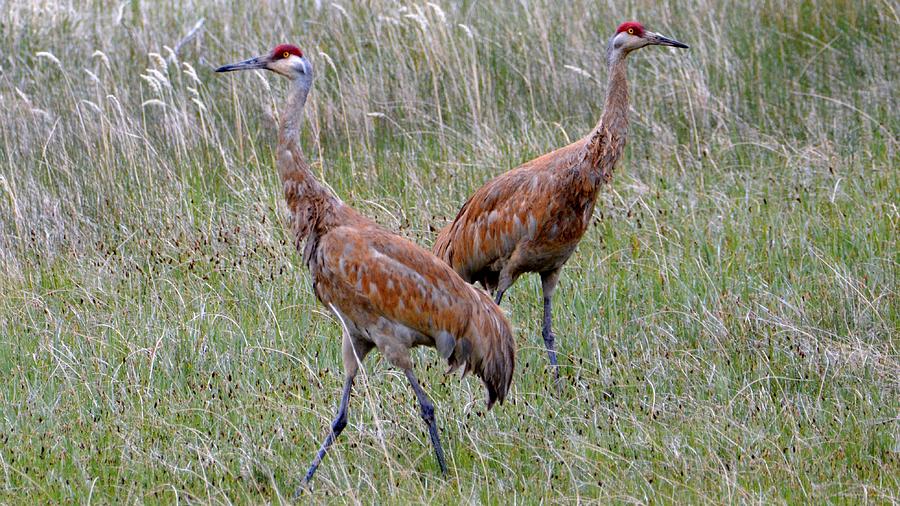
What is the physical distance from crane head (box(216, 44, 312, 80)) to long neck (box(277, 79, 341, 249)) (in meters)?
0.12

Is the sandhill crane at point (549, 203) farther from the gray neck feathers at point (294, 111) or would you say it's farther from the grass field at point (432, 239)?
the gray neck feathers at point (294, 111)

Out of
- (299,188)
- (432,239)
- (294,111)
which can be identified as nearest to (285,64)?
(294,111)

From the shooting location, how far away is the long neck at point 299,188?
5270mm

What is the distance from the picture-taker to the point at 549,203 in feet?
20.0

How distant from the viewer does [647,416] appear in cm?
542

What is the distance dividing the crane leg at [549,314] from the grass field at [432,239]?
105 mm

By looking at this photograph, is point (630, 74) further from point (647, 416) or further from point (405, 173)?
point (647, 416)

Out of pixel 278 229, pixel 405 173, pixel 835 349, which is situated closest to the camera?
pixel 835 349

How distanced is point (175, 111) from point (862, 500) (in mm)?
5169

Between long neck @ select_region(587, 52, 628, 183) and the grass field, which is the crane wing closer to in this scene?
the grass field

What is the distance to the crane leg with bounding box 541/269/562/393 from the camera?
612 centimetres

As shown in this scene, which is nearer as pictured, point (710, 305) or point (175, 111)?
point (710, 305)

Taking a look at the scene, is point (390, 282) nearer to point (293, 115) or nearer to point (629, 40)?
point (293, 115)

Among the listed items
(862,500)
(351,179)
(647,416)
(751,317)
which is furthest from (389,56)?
(862,500)
